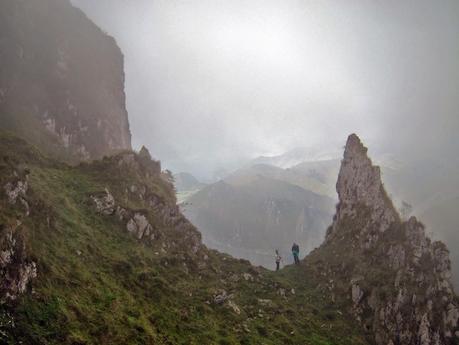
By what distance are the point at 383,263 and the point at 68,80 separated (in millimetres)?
69972

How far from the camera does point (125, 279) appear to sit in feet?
89.2

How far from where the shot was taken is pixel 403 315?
34.4 metres

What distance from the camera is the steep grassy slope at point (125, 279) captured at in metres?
19.5

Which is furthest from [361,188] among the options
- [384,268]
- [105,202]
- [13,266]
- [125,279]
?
[13,266]

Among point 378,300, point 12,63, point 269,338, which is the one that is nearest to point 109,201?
point 269,338

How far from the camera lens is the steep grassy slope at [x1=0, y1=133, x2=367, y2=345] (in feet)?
64.1

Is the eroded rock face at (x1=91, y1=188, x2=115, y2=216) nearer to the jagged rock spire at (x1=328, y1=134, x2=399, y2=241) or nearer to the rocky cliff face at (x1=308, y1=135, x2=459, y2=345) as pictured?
the rocky cliff face at (x1=308, y1=135, x2=459, y2=345)

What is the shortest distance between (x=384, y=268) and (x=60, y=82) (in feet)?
226

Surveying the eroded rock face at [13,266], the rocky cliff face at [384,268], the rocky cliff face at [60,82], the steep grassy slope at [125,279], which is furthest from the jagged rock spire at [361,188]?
the rocky cliff face at [60,82]

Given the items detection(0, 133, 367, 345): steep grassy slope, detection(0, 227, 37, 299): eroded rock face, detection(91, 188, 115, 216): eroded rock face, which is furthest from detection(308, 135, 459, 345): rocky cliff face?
detection(0, 227, 37, 299): eroded rock face

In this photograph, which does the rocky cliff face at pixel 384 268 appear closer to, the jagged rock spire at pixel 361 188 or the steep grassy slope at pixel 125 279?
the jagged rock spire at pixel 361 188

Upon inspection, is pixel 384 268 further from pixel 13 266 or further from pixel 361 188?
pixel 13 266

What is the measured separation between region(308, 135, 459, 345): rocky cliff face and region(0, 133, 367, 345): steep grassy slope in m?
2.75

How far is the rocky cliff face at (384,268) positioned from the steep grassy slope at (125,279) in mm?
2752
